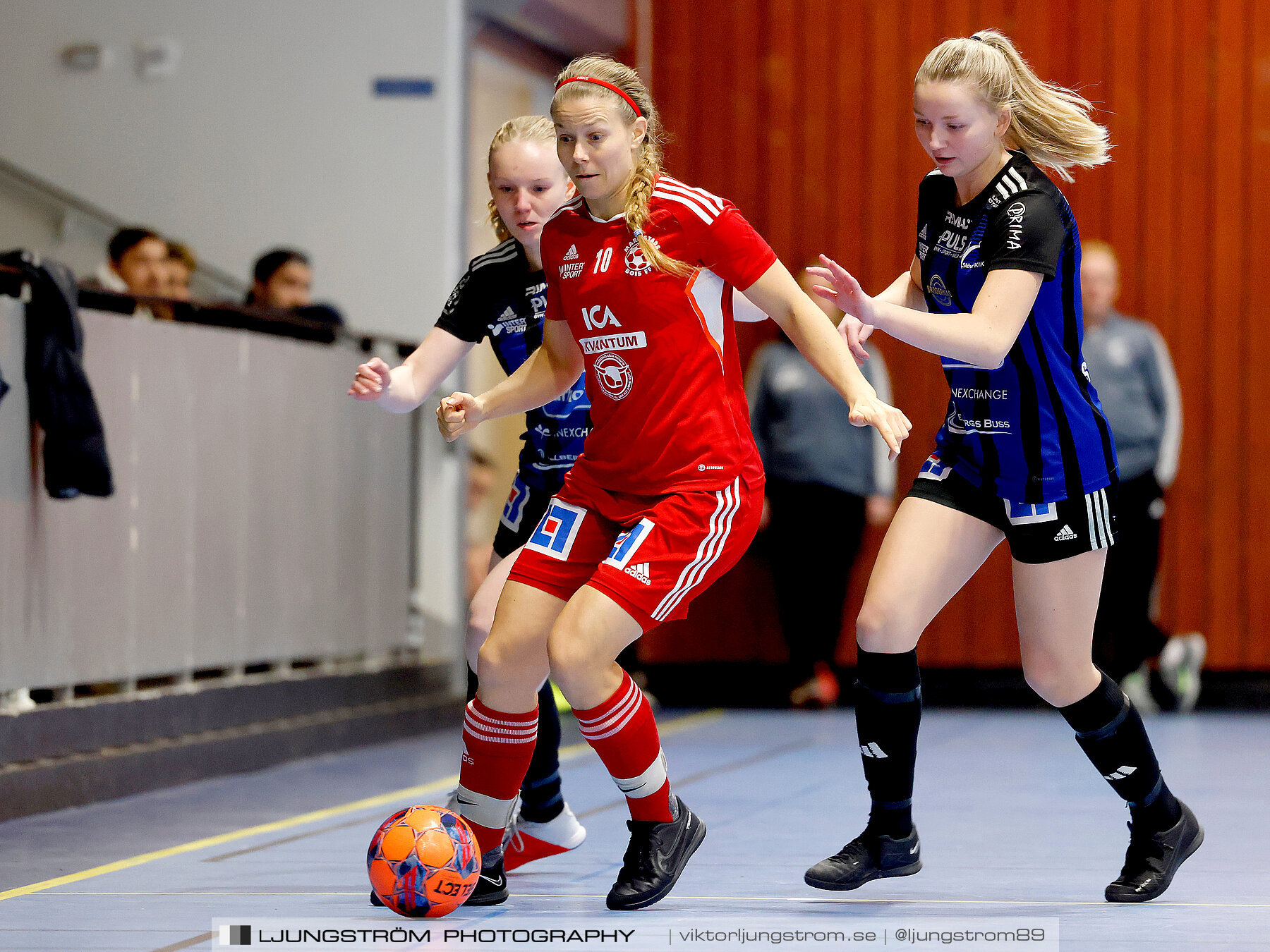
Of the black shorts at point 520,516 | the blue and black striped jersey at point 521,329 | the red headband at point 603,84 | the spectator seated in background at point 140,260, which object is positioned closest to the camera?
the red headband at point 603,84

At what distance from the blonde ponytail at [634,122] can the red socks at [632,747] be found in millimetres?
960

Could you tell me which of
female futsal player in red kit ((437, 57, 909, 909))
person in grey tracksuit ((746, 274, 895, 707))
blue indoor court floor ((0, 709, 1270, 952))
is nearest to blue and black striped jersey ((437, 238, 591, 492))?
female futsal player in red kit ((437, 57, 909, 909))

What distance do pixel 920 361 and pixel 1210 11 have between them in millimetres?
2489

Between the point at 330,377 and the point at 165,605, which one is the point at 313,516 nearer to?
the point at 330,377

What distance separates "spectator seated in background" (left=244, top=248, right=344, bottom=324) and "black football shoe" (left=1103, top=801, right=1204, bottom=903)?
493 cm

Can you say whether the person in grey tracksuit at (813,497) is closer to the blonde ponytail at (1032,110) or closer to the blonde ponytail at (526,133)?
the blonde ponytail at (526,133)

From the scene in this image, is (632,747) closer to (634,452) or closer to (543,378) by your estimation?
(634,452)

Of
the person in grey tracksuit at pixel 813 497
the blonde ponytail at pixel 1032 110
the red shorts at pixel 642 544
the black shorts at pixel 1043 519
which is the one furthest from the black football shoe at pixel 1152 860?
the person in grey tracksuit at pixel 813 497

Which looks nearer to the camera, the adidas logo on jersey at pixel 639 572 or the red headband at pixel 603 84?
the adidas logo on jersey at pixel 639 572

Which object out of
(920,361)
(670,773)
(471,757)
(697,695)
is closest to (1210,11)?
(920,361)

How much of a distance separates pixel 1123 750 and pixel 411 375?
1.95 metres

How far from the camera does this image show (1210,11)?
9641 mm

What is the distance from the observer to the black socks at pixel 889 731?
4109mm

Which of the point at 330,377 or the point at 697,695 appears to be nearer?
the point at 330,377
